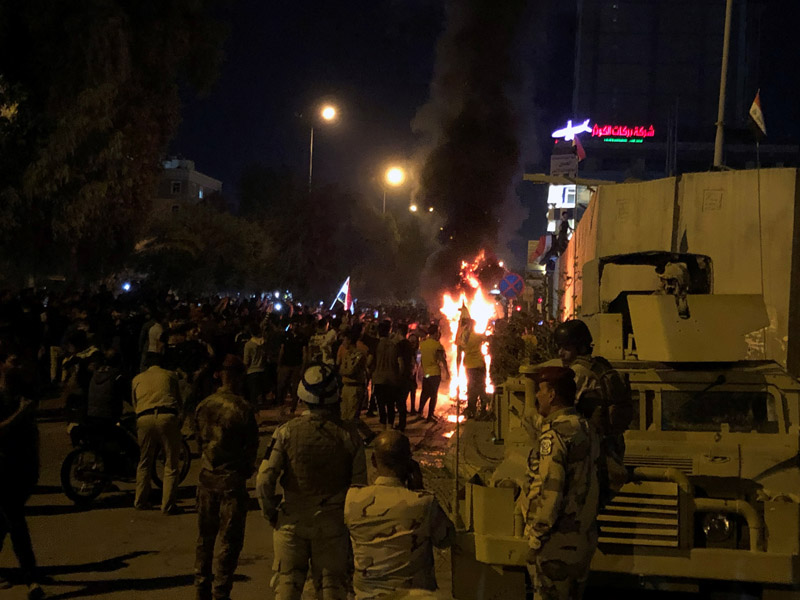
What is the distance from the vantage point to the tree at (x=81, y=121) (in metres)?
19.5

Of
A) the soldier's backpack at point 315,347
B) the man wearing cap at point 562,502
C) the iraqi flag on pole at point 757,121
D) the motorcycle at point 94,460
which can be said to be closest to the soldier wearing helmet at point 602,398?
the man wearing cap at point 562,502

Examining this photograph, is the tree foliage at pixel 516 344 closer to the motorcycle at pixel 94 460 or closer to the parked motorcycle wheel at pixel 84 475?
the motorcycle at pixel 94 460

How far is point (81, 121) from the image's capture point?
1950 cm

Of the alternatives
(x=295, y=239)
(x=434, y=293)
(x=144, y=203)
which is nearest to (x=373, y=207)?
(x=295, y=239)

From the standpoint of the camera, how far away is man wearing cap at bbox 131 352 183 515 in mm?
8062

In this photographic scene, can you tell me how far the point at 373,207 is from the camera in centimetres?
4872

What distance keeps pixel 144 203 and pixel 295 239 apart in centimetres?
1866

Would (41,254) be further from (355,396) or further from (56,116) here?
(355,396)

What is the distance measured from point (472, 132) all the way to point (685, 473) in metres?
28.8

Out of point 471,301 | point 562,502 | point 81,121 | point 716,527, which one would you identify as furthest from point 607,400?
point 471,301

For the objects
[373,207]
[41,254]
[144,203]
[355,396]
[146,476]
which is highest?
[373,207]

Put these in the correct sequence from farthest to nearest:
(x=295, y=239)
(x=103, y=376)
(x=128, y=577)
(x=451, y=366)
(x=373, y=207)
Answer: (x=373, y=207) < (x=295, y=239) < (x=451, y=366) < (x=103, y=376) < (x=128, y=577)

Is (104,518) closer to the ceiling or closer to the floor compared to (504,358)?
closer to the floor

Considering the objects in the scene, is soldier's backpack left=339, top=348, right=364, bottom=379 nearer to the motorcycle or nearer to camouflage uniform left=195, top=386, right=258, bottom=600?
the motorcycle
